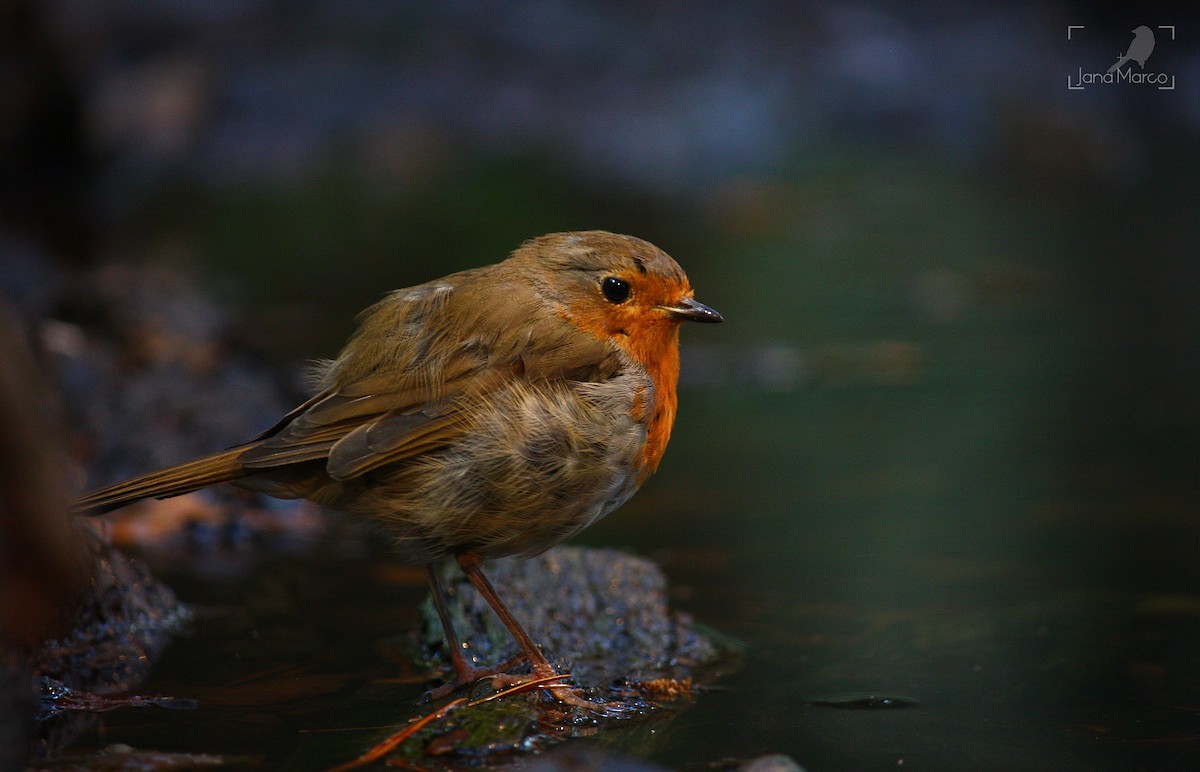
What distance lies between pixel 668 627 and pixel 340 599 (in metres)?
1.11

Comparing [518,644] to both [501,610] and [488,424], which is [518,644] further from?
[488,424]

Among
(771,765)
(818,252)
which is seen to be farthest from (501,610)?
(818,252)

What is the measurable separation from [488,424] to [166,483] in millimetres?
825

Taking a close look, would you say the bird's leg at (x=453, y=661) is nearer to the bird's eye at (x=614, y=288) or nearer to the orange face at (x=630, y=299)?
the orange face at (x=630, y=299)

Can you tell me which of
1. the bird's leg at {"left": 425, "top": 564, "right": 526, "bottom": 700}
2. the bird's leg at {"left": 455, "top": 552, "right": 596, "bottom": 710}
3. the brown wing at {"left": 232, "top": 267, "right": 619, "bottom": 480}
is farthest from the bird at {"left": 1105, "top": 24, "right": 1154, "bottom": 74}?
the bird's leg at {"left": 425, "top": 564, "right": 526, "bottom": 700}

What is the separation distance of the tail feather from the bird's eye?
1.07 m

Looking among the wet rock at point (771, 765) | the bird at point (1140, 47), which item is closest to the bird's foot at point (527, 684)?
the wet rock at point (771, 765)

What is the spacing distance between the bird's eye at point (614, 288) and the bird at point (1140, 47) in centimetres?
1466

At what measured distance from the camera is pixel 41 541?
2.71 meters

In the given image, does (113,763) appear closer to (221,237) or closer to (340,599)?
(340,599)

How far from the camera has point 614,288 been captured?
4.12 meters

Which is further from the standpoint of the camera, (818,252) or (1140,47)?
(1140,47)

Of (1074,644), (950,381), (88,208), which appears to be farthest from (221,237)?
(1074,644)

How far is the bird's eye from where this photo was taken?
4117mm
